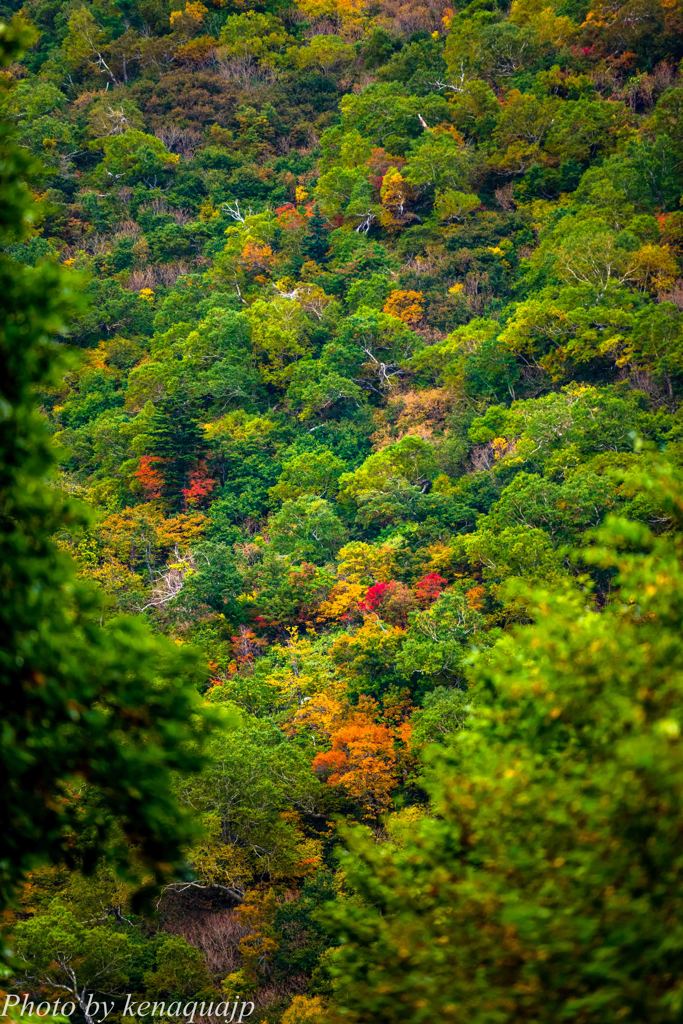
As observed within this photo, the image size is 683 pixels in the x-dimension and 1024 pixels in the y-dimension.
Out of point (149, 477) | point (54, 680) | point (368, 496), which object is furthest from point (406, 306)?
point (54, 680)

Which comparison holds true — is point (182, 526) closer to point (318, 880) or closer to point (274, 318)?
point (274, 318)

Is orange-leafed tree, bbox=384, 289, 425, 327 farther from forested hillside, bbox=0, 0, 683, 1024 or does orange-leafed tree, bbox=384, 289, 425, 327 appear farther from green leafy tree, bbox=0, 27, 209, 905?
green leafy tree, bbox=0, 27, 209, 905

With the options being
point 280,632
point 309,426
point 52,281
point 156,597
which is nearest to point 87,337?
point 309,426

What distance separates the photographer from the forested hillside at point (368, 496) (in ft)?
15.4

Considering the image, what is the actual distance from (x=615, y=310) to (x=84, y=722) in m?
25.2

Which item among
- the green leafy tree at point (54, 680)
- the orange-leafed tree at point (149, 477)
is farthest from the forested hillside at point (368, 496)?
the orange-leafed tree at point (149, 477)

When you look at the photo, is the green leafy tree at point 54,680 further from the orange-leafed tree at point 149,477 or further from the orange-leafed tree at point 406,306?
the orange-leafed tree at point 406,306

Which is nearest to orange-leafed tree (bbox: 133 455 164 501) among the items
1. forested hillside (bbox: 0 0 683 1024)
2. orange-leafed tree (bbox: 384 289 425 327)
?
forested hillside (bbox: 0 0 683 1024)

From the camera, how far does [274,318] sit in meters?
34.2

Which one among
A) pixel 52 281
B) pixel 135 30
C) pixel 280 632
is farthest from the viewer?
pixel 135 30

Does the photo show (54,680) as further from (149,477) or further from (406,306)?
(406,306)

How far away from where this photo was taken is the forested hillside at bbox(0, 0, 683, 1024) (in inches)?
185

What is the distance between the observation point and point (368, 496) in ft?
85.8

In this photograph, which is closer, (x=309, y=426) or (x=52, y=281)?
(x=52, y=281)
